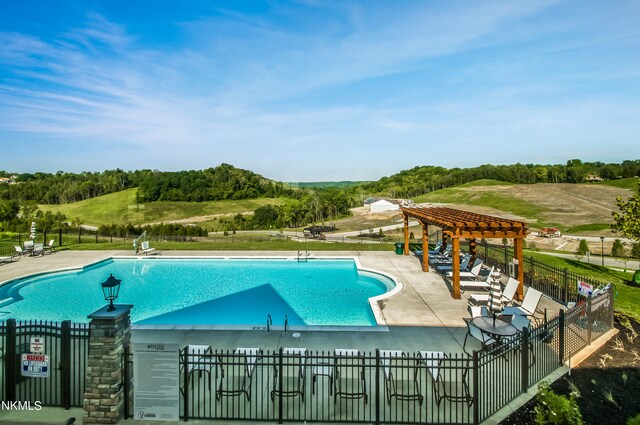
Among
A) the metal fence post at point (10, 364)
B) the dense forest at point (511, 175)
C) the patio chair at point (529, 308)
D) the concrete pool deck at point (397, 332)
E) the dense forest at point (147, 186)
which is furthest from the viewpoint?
the dense forest at point (511, 175)

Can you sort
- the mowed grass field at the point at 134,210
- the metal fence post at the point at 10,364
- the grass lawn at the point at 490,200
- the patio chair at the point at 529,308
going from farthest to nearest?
1. the mowed grass field at the point at 134,210
2. the grass lawn at the point at 490,200
3. the patio chair at the point at 529,308
4. the metal fence post at the point at 10,364

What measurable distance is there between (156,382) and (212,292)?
9.97 metres

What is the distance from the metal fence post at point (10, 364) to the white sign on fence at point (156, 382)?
2569mm

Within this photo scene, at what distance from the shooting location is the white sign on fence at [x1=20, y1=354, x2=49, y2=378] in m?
5.93

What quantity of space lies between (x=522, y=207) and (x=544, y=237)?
3384 cm

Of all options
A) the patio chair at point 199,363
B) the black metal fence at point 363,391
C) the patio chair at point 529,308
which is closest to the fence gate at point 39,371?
the patio chair at point 199,363

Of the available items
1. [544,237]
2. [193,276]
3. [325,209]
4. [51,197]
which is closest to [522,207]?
[544,237]

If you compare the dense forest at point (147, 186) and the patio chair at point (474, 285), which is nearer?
the patio chair at point (474, 285)

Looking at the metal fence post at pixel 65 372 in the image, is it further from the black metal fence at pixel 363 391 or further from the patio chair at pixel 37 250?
the patio chair at pixel 37 250

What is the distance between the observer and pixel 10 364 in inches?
242

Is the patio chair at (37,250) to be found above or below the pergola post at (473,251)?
below

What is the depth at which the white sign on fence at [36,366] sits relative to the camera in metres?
5.93

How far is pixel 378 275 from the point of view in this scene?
15906 millimetres

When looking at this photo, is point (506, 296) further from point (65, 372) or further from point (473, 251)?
point (65, 372)
